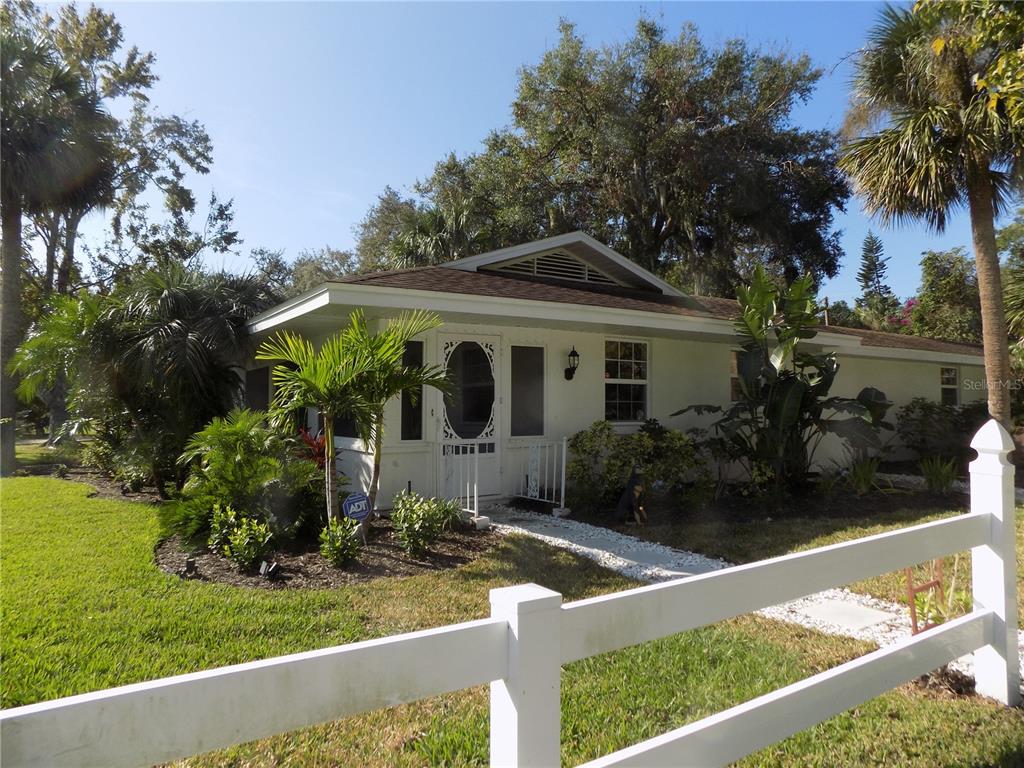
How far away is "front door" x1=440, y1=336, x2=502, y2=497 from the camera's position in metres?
8.55

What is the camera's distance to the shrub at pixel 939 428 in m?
13.2

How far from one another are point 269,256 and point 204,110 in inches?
340

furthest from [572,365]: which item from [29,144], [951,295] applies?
[951,295]

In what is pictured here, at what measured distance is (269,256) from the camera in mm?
31203

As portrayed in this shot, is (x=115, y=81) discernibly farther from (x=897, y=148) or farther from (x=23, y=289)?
(x=897, y=148)

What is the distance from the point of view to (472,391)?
9172mm

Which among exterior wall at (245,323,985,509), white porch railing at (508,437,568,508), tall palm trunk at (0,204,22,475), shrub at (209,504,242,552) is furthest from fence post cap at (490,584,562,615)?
tall palm trunk at (0,204,22,475)

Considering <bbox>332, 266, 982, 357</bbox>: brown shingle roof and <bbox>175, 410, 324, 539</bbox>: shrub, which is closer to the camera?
<bbox>175, 410, 324, 539</bbox>: shrub

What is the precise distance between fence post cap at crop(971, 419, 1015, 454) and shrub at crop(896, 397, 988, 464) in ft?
38.3

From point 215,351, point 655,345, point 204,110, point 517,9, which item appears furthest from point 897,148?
point 204,110

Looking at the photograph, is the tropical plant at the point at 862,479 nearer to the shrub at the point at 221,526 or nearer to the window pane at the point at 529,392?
the window pane at the point at 529,392

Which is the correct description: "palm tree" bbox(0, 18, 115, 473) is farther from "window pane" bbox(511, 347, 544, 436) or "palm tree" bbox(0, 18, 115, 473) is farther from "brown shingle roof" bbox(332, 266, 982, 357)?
"window pane" bbox(511, 347, 544, 436)

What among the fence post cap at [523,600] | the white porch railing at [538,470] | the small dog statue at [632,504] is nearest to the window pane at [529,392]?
the white porch railing at [538,470]

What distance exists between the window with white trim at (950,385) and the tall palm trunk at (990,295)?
7.53 meters
